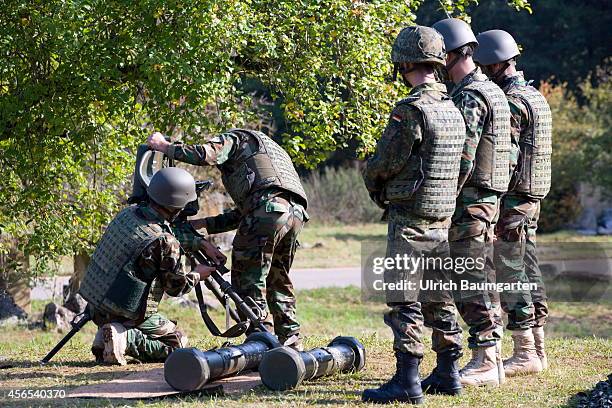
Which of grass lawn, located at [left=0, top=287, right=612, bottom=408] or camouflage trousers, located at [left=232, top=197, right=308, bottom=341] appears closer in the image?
grass lawn, located at [left=0, top=287, right=612, bottom=408]

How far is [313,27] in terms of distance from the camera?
9727 mm

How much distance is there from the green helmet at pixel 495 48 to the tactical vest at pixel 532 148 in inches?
9.4

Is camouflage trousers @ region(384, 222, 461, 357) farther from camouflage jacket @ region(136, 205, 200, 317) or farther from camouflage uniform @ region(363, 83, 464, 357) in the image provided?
camouflage jacket @ region(136, 205, 200, 317)

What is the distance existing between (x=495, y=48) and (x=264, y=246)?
2261 millimetres

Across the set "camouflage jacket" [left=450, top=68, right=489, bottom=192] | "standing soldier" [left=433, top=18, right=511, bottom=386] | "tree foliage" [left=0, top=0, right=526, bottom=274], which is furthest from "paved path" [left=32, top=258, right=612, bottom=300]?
"camouflage jacket" [left=450, top=68, right=489, bottom=192]

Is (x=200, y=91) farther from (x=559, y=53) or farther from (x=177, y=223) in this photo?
(x=559, y=53)

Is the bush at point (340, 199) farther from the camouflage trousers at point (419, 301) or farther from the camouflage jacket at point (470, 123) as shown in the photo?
the camouflage trousers at point (419, 301)

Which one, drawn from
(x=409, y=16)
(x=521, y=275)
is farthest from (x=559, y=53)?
(x=521, y=275)

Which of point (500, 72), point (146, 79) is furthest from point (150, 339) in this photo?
point (500, 72)

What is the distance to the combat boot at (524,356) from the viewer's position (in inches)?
303

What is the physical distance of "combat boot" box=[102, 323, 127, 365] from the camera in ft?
26.1

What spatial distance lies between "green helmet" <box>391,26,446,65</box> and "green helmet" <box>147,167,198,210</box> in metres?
1.90

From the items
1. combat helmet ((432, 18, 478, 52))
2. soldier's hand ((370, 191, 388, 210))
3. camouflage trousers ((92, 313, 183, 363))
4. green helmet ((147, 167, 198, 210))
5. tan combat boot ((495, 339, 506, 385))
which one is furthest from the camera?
camouflage trousers ((92, 313, 183, 363))

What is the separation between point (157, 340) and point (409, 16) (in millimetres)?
4423
